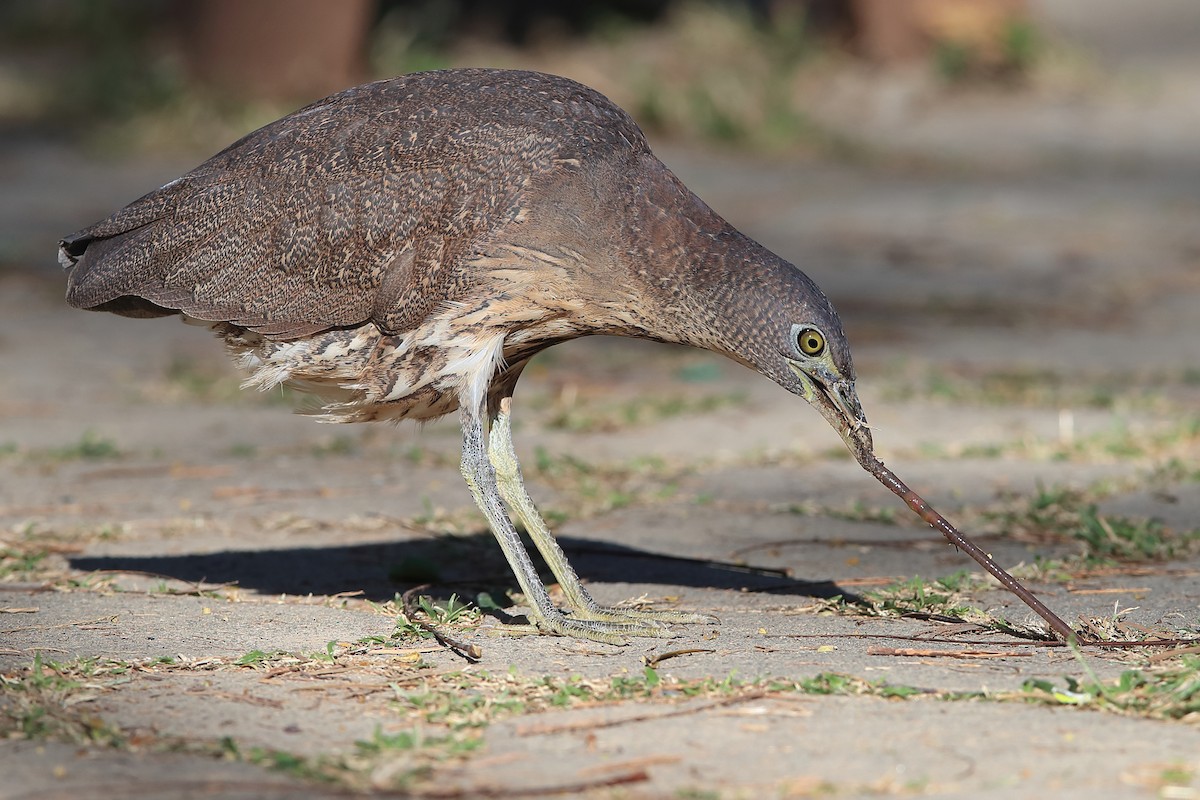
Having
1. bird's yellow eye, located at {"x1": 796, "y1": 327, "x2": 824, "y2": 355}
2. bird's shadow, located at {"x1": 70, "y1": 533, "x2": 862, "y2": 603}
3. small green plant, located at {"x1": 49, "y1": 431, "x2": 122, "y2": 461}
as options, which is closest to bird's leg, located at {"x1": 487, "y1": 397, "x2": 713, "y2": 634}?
bird's shadow, located at {"x1": 70, "y1": 533, "x2": 862, "y2": 603}

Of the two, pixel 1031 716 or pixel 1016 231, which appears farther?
pixel 1016 231

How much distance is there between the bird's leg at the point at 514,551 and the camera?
175 inches

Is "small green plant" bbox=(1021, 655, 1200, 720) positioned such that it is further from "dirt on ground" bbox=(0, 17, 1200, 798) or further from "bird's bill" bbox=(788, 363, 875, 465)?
"bird's bill" bbox=(788, 363, 875, 465)

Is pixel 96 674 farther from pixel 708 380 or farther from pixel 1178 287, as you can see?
pixel 1178 287

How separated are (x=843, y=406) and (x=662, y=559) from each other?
1253mm

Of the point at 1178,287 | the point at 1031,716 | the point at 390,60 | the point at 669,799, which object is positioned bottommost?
the point at 669,799

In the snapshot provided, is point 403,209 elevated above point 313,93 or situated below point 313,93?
below

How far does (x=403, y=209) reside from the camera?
4.68m

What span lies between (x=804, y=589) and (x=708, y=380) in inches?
147

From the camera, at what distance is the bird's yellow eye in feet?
14.6

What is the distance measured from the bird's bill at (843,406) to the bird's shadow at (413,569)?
27.1 inches

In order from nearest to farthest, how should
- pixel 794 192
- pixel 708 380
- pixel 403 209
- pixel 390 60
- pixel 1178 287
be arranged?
pixel 403 209, pixel 708 380, pixel 1178 287, pixel 794 192, pixel 390 60

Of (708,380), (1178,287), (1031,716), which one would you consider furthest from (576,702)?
(1178,287)

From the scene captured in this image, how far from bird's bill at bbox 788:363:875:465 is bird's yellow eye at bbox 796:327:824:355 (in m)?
0.07
